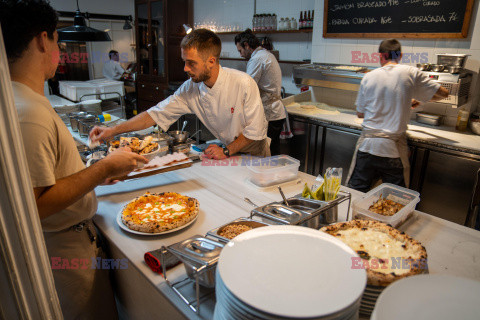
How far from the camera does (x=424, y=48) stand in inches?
136

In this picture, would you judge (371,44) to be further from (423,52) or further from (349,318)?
(349,318)

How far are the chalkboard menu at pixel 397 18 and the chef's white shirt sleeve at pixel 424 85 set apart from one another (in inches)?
32.2

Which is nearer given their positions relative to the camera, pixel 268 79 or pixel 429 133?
pixel 429 133

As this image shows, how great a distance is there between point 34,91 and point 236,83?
1469mm

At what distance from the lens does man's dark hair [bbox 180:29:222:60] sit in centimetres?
221

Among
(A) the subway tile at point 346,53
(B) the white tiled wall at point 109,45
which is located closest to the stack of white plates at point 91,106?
(A) the subway tile at point 346,53

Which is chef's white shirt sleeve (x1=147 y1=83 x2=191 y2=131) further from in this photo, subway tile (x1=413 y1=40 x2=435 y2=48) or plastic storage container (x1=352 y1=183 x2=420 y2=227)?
subway tile (x1=413 y1=40 x2=435 y2=48)

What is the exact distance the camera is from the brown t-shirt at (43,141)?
1.06 meters

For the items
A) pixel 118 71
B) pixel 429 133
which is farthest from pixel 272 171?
pixel 118 71

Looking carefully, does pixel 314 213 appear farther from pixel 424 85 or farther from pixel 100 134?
pixel 424 85

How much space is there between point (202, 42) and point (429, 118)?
2.60m

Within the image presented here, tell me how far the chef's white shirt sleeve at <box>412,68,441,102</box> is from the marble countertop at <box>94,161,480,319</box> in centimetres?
156

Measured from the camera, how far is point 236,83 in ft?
7.95

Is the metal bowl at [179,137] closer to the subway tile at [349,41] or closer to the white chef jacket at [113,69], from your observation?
the subway tile at [349,41]
